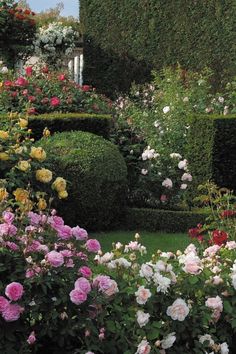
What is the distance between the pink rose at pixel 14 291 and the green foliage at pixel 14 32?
14.6 m

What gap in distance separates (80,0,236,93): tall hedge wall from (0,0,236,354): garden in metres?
0.04

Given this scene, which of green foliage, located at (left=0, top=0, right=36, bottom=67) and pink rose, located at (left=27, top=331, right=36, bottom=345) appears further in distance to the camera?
green foliage, located at (left=0, top=0, right=36, bottom=67)

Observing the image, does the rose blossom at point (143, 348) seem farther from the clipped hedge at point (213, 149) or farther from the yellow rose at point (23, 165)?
the clipped hedge at point (213, 149)

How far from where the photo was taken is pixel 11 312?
3.38m

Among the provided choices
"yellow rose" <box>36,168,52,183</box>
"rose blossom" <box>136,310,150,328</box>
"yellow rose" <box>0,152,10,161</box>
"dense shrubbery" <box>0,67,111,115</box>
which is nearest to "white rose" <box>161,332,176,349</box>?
"rose blossom" <box>136,310,150,328</box>

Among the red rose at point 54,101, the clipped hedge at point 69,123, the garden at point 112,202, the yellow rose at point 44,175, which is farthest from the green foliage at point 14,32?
the yellow rose at point 44,175

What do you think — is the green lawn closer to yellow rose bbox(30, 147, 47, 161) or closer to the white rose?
yellow rose bbox(30, 147, 47, 161)

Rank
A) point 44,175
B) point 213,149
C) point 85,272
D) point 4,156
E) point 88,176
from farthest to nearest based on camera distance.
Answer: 1. point 213,149
2. point 88,176
3. point 4,156
4. point 44,175
5. point 85,272

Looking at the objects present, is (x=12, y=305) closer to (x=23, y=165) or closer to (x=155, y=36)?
(x=23, y=165)

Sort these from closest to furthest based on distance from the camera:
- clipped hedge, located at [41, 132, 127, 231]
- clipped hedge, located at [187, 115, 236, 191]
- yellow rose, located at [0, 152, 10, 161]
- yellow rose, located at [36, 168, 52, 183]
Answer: yellow rose, located at [36, 168, 52, 183] → yellow rose, located at [0, 152, 10, 161] → clipped hedge, located at [41, 132, 127, 231] → clipped hedge, located at [187, 115, 236, 191]

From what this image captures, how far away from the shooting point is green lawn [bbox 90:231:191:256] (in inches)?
301

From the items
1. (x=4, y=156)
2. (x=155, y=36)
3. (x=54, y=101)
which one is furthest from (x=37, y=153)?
(x=155, y=36)

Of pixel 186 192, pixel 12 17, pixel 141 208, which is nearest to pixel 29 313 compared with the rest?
pixel 141 208

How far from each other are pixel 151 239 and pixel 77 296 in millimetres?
4681
